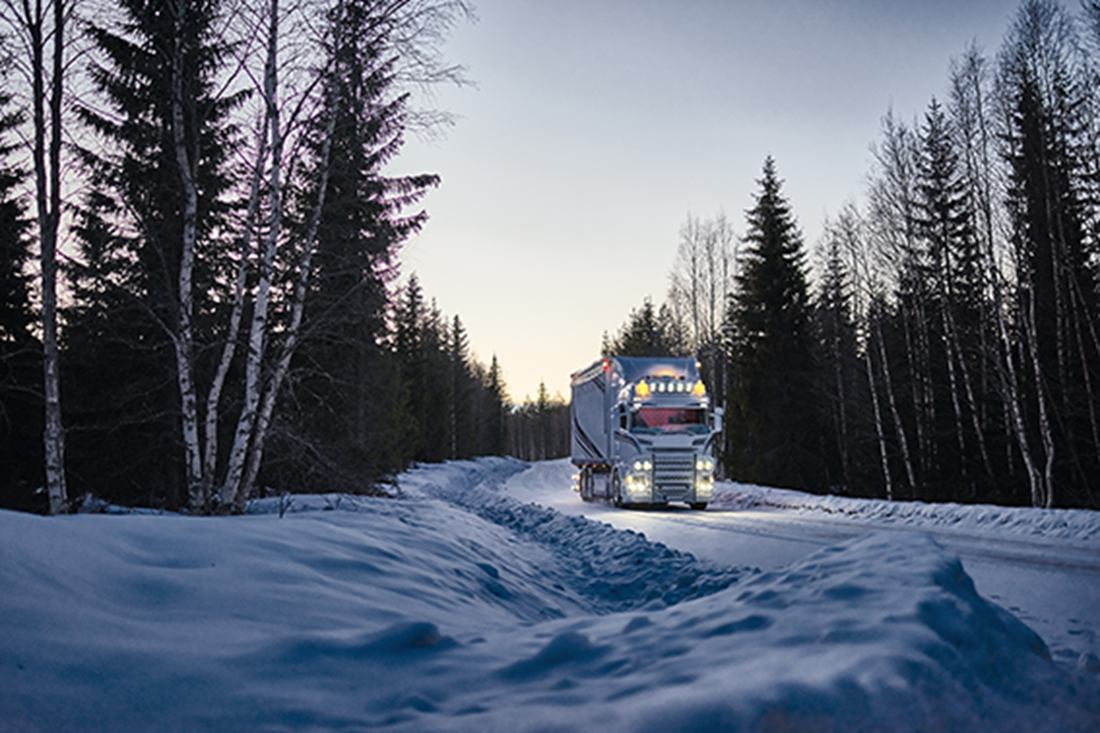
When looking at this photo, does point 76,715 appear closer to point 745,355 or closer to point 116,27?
point 116,27

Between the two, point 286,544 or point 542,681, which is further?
point 286,544

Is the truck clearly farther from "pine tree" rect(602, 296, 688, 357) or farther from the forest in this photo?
"pine tree" rect(602, 296, 688, 357)

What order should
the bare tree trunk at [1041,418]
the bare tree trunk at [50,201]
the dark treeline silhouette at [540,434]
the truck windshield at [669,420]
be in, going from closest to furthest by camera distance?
the bare tree trunk at [50,201] → the bare tree trunk at [1041,418] → the truck windshield at [669,420] → the dark treeline silhouette at [540,434]

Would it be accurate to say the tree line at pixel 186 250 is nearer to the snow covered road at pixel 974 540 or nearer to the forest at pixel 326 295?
the forest at pixel 326 295

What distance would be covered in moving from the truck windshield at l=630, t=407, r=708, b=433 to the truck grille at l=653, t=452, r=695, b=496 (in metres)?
0.78

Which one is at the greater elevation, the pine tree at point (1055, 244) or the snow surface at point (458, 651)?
the pine tree at point (1055, 244)

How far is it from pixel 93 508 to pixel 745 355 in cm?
2576

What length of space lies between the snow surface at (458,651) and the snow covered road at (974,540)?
4.61 feet

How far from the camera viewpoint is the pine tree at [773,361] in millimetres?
28125

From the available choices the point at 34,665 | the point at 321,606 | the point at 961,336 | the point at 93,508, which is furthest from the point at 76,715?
the point at 961,336

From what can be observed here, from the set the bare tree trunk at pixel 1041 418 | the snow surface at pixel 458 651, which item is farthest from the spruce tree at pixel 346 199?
the bare tree trunk at pixel 1041 418

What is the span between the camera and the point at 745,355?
30094 mm

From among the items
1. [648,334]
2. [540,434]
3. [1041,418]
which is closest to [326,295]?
[1041,418]

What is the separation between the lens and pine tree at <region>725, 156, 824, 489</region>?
92.3ft
